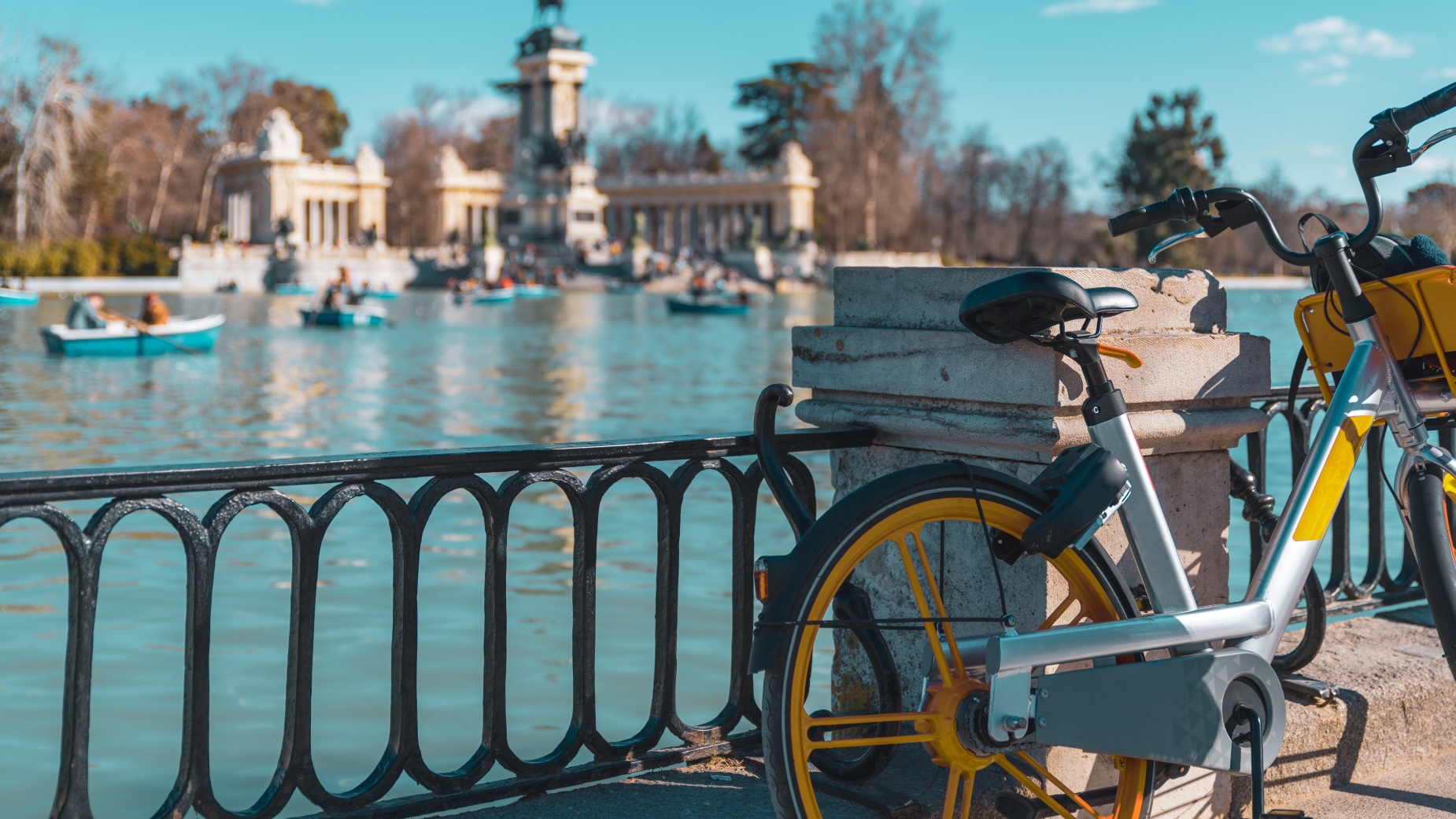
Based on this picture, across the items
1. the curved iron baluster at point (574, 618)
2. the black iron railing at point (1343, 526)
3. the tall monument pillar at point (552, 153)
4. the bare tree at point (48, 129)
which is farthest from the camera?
the tall monument pillar at point (552, 153)

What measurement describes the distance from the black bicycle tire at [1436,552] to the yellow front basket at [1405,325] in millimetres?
204

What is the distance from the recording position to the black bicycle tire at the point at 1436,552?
2773 mm

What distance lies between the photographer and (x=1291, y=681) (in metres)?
3.46

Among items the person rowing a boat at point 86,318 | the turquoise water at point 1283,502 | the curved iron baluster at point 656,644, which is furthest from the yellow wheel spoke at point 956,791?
the person rowing a boat at point 86,318

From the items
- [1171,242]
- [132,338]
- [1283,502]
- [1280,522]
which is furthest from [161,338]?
[1280,522]

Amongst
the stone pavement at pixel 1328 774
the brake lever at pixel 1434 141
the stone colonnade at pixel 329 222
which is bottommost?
the stone pavement at pixel 1328 774

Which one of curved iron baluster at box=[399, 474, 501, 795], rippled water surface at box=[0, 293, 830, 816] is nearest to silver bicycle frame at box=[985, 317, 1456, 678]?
curved iron baluster at box=[399, 474, 501, 795]

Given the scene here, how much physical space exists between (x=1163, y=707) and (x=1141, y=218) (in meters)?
0.97

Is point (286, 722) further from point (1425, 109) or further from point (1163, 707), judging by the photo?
point (1425, 109)

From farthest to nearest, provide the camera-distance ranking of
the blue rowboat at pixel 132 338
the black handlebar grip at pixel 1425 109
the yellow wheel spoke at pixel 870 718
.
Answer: the blue rowboat at pixel 132 338 → the black handlebar grip at pixel 1425 109 → the yellow wheel spoke at pixel 870 718

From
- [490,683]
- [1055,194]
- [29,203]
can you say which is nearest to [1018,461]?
[490,683]

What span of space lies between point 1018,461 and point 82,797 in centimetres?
193

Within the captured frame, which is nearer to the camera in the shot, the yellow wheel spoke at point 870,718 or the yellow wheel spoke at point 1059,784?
the yellow wheel spoke at point 870,718

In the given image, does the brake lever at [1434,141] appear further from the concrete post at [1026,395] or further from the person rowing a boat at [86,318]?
the person rowing a boat at [86,318]
